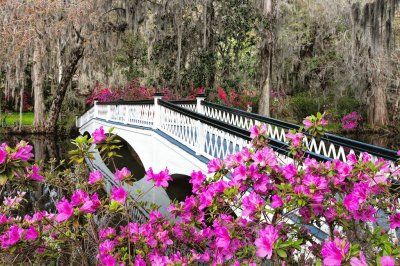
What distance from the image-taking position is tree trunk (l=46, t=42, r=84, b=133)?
1928 centimetres

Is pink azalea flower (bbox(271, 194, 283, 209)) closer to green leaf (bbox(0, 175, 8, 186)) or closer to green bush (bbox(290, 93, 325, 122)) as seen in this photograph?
green leaf (bbox(0, 175, 8, 186))

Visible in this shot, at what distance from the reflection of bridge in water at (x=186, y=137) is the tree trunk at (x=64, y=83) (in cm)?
456

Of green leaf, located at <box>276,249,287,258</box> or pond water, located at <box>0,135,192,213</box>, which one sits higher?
green leaf, located at <box>276,249,287,258</box>

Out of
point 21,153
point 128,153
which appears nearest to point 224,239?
point 21,153

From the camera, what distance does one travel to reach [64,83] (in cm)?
2059

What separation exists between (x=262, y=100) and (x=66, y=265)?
42.6 feet

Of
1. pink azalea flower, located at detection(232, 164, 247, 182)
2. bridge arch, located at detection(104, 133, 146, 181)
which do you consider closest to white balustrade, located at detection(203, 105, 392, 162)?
pink azalea flower, located at detection(232, 164, 247, 182)

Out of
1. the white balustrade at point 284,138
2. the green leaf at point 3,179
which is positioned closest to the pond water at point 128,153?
the white balustrade at point 284,138

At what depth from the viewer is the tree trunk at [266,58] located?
15.9 m

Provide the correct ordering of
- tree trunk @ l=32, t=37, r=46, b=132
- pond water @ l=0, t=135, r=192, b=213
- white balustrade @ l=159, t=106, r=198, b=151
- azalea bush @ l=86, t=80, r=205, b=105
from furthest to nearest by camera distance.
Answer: tree trunk @ l=32, t=37, r=46, b=132 → azalea bush @ l=86, t=80, r=205, b=105 → pond water @ l=0, t=135, r=192, b=213 → white balustrade @ l=159, t=106, r=198, b=151

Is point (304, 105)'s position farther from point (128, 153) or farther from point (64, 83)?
point (64, 83)

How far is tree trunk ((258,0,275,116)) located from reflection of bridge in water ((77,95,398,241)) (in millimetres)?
3596

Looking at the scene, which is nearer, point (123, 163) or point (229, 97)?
point (123, 163)

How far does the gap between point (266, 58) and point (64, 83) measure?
10.4 metres
